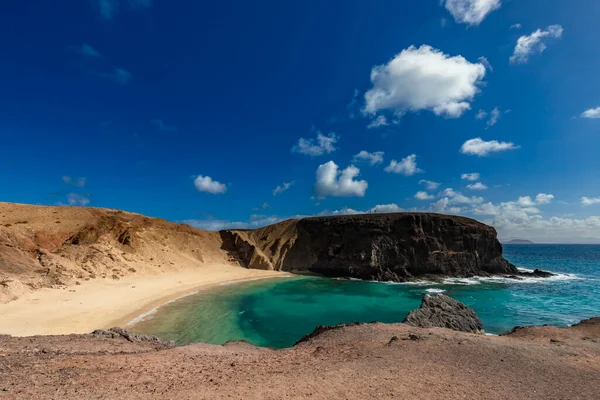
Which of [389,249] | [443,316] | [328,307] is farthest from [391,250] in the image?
[443,316]

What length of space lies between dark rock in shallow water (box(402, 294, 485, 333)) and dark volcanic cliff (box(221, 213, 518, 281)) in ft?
103

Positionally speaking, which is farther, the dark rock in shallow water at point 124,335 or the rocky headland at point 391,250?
the rocky headland at point 391,250

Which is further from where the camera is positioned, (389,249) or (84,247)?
(389,249)

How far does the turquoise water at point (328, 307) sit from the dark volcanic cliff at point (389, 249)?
21.8 feet

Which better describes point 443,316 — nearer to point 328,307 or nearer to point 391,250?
point 328,307

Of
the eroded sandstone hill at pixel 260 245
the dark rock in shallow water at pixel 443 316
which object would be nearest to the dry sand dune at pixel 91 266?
the eroded sandstone hill at pixel 260 245

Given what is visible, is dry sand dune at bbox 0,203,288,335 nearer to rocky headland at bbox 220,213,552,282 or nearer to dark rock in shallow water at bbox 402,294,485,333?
rocky headland at bbox 220,213,552,282

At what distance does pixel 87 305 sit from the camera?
22281mm

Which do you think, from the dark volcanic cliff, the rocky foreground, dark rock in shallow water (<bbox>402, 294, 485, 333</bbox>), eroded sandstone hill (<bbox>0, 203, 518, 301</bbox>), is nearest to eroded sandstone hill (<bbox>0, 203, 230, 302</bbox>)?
eroded sandstone hill (<bbox>0, 203, 518, 301</bbox>)

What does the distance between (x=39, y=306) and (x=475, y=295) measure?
41108 millimetres

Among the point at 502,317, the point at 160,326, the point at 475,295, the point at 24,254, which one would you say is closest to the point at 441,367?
the point at 160,326

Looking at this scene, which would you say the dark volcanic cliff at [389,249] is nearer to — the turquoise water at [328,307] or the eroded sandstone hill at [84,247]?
the turquoise water at [328,307]

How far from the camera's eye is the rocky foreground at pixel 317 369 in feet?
23.3

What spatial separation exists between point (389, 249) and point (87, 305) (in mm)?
43706
